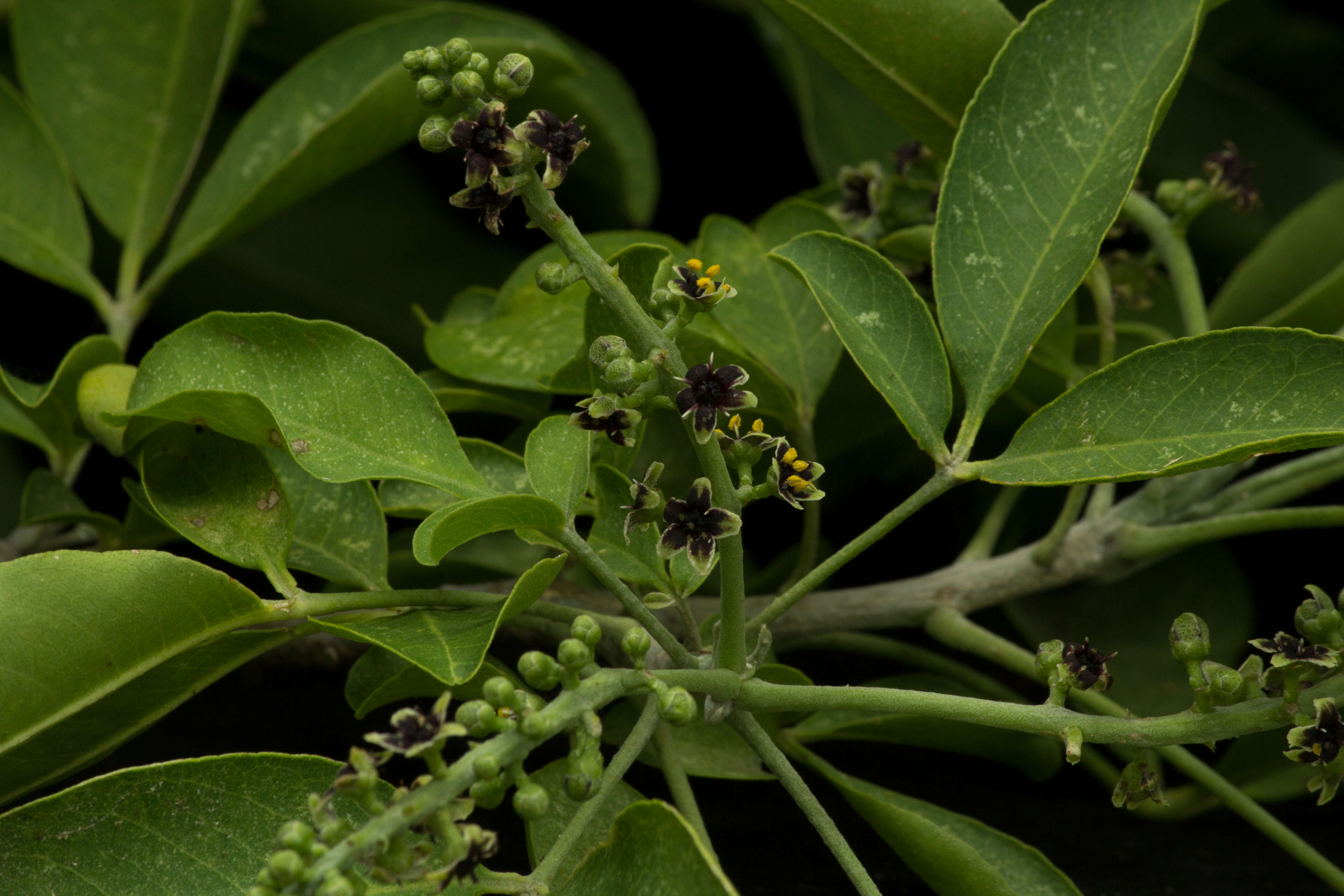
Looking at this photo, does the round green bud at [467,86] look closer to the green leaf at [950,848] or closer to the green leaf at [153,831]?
the green leaf at [153,831]

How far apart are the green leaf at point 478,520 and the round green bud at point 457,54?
232 mm

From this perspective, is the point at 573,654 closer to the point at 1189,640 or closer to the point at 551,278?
the point at 551,278

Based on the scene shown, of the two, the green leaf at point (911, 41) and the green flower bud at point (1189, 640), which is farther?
the green leaf at point (911, 41)

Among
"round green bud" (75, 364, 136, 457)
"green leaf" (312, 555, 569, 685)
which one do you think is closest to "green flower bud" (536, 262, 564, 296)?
"green leaf" (312, 555, 569, 685)

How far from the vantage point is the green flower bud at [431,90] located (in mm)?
622

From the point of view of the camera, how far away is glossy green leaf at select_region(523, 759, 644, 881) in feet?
2.45

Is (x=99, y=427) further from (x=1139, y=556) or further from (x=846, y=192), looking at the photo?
(x=1139, y=556)

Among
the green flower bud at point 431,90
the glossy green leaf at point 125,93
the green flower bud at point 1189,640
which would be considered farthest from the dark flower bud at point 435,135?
the glossy green leaf at point 125,93

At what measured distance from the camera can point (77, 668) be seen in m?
0.71

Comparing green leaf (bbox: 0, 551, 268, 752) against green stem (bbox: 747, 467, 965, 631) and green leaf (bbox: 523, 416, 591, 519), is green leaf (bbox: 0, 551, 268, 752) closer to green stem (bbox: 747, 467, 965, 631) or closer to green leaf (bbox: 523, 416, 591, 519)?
green leaf (bbox: 523, 416, 591, 519)

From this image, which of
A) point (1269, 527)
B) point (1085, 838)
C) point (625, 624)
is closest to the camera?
point (625, 624)

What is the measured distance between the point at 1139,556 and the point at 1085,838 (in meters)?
0.28

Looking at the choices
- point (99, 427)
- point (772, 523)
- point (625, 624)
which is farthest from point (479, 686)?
point (772, 523)

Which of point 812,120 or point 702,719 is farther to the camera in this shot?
point 812,120
